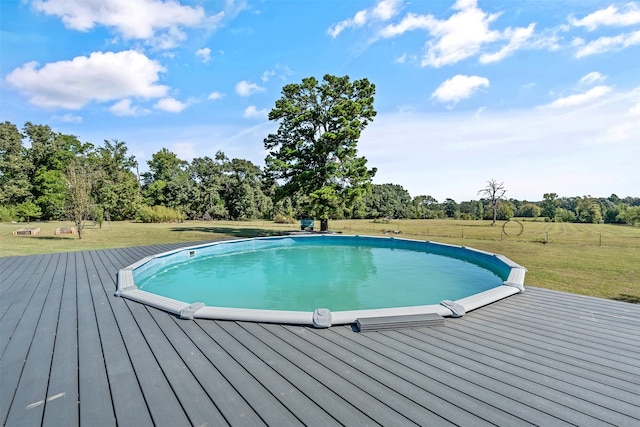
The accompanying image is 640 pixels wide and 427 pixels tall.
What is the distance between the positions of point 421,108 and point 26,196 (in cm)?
3792

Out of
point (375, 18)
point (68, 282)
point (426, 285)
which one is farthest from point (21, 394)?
point (375, 18)

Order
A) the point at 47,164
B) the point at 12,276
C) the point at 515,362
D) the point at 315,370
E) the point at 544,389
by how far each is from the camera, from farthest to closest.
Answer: the point at 47,164
the point at 12,276
the point at 515,362
the point at 315,370
the point at 544,389

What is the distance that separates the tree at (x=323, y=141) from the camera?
15.6 metres

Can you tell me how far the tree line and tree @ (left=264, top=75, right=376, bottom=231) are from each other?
881 mm

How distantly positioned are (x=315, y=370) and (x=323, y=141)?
14.9 metres

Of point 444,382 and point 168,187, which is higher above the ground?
point 168,187

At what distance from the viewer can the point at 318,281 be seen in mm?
7617

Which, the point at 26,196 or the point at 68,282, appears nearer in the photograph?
the point at 68,282

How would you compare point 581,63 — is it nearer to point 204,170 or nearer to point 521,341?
point 521,341

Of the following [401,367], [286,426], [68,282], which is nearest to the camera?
[286,426]

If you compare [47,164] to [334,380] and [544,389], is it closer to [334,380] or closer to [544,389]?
[334,380]

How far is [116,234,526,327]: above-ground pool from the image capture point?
358 cm

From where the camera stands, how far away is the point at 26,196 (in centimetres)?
2844

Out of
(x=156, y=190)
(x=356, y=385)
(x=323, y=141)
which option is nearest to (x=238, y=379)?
(x=356, y=385)
